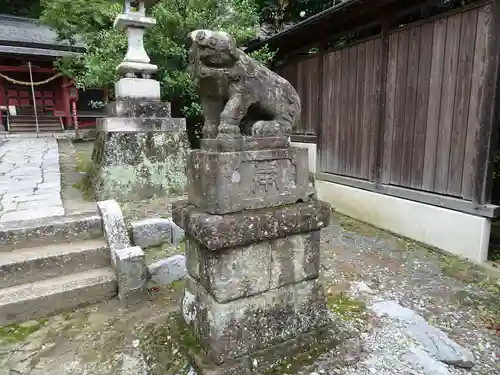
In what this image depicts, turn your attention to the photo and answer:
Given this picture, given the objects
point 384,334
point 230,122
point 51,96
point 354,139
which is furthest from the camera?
point 51,96

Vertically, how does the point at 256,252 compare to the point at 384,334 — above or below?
above

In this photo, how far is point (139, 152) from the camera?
19.3 ft

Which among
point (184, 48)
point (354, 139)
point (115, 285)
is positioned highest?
point (184, 48)

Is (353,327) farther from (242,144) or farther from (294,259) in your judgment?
(242,144)

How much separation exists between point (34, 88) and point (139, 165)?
53.9 ft

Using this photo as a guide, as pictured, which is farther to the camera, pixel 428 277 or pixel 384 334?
pixel 428 277

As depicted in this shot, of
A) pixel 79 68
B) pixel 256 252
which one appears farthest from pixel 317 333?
pixel 79 68

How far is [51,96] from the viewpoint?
18.8 metres

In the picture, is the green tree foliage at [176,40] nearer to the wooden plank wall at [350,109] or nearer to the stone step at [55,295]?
the wooden plank wall at [350,109]

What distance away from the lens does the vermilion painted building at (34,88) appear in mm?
16359

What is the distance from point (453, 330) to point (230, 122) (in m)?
2.78

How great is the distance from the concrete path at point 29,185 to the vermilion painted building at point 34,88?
8.12 metres

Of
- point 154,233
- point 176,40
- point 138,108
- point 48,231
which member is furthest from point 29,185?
point 176,40

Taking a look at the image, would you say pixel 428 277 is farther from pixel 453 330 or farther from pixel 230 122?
pixel 230 122
